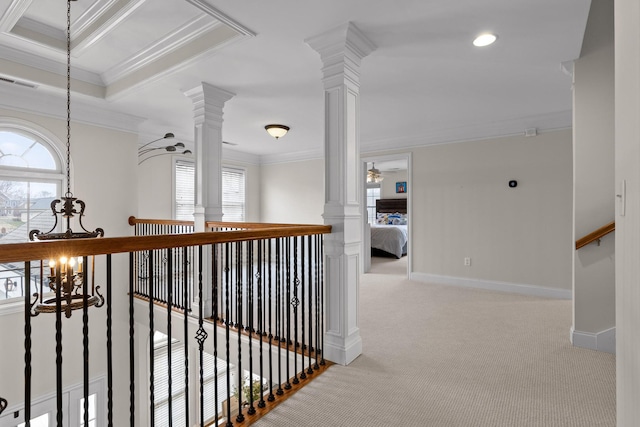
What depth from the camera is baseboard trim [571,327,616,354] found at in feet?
8.27

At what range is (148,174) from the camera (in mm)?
5293

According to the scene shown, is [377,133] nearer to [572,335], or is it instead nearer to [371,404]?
[572,335]

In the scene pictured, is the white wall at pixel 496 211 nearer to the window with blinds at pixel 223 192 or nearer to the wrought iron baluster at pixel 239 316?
the window with blinds at pixel 223 192

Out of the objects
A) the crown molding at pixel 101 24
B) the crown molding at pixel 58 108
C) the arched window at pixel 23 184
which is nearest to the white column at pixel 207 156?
the crown molding at pixel 101 24

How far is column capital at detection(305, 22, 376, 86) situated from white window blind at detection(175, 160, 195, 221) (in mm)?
4117

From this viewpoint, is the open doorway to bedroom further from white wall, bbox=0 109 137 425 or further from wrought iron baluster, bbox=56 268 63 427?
wrought iron baluster, bbox=56 268 63 427

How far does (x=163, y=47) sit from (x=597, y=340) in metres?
4.31

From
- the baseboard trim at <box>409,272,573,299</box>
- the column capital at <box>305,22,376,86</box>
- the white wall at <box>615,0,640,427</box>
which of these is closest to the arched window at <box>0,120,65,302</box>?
the column capital at <box>305,22,376,86</box>

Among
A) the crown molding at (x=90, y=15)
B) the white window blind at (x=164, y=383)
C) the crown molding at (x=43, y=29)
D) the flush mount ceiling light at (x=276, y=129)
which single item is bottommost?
the white window blind at (x=164, y=383)

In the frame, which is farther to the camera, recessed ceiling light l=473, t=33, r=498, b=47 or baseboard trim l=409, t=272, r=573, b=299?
baseboard trim l=409, t=272, r=573, b=299

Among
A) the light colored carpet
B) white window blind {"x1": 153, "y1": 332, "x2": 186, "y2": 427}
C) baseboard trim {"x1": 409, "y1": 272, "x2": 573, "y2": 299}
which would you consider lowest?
white window blind {"x1": 153, "y1": 332, "x2": 186, "y2": 427}

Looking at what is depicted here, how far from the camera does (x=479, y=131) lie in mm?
4742

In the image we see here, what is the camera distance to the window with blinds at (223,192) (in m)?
5.76

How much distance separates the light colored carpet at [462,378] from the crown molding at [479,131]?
2.40 m
